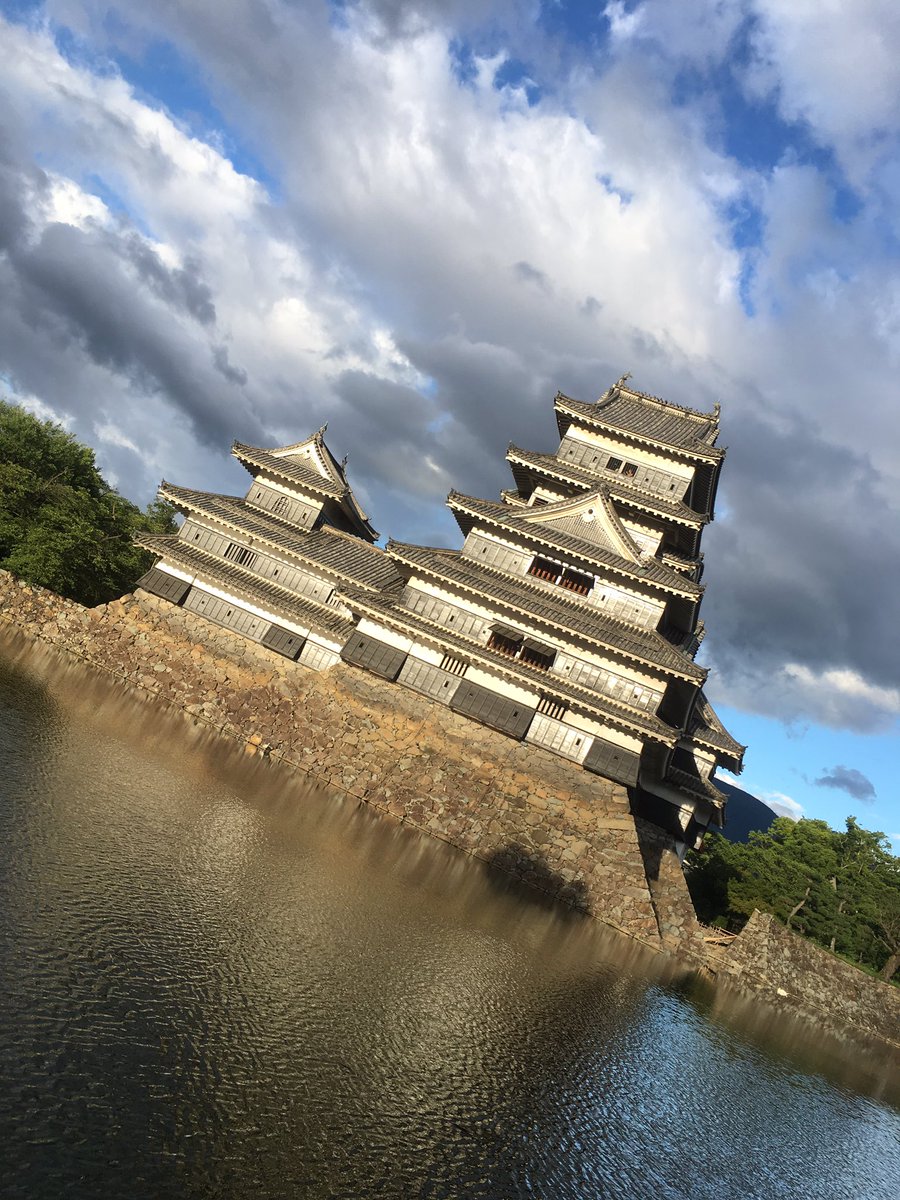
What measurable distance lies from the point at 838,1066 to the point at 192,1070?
2274 centimetres

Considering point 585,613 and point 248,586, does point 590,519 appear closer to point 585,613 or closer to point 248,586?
point 585,613

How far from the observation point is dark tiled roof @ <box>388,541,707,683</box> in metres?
26.8

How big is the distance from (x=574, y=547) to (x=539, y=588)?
220 centimetres

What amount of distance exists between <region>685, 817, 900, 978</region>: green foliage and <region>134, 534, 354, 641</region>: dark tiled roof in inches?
1003

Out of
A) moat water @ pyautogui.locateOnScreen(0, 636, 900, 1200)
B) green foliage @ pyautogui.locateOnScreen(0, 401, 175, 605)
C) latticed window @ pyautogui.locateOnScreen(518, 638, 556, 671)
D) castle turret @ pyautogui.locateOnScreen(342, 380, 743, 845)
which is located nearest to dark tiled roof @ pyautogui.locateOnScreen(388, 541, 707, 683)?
castle turret @ pyautogui.locateOnScreen(342, 380, 743, 845)

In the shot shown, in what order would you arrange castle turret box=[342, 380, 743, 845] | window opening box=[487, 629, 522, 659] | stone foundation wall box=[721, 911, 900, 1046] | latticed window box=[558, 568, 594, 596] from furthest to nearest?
latticed window box=[558, 568, 594, 596] → window opening box=[487, 629, 522, 659] → castle turret box=[342, 380, 743, 845] → stone foundation wall box=[721, 911, 900, 1046]

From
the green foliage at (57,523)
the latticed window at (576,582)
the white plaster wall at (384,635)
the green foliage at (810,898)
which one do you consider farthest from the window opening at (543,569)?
the green foliage at (810,898)

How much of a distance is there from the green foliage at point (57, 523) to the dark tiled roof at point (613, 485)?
19701 mm

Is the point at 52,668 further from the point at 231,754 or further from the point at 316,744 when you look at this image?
the point at 316,744

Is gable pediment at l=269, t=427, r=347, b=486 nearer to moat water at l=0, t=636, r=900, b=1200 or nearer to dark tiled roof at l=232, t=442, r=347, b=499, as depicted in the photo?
dark tiled roof at l=232, t=442, r=347, b=499

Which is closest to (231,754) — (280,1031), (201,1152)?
(280,1031)

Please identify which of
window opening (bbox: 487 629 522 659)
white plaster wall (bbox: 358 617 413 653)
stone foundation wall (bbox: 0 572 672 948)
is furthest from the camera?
white plaster wall (bbox: 358 617 413 653)

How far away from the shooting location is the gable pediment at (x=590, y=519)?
30.0m

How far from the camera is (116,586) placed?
41281 mm
